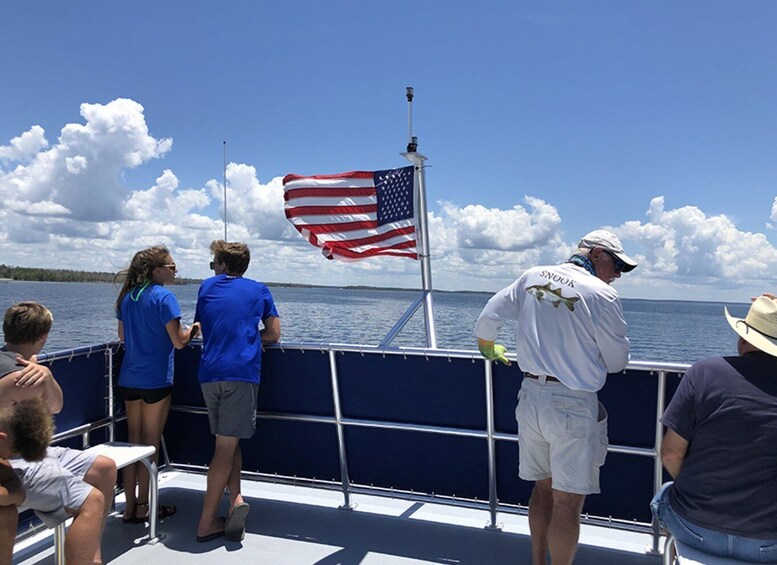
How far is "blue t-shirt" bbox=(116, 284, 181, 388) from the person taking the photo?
3238mm

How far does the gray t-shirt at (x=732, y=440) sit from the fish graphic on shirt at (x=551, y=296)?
1.78 feet

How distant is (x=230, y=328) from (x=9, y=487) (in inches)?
48.1

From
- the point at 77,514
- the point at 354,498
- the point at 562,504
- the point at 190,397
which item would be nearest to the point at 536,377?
the point at 562,504

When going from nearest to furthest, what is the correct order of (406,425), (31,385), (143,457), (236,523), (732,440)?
1. (732,440)
2. (31,385)
3. (143,457)
4. (236,523)
5. (406,425)

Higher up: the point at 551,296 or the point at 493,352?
the point at 551,296

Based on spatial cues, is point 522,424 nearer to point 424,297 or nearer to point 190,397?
point 424,297

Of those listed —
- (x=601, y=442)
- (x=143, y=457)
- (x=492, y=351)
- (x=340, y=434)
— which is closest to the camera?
(x=601, y=442)

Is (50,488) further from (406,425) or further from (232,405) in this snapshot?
(406,425)

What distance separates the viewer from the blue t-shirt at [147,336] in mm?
3238

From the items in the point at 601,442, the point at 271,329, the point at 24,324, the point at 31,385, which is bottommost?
the point at 601,442

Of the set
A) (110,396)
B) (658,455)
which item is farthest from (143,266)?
(658,455)

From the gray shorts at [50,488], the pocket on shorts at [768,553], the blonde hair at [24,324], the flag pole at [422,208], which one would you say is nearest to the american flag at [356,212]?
the flag pole at [422,208]

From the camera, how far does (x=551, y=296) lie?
2.40m

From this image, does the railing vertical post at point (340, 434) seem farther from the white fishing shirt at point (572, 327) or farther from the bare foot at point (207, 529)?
the white fishing shirt at point (572, 327)
